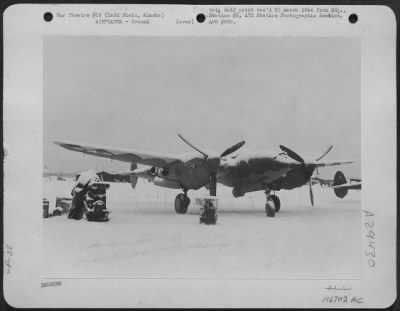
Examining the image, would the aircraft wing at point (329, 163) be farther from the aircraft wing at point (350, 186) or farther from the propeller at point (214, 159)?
the propeller at point (214, 159)

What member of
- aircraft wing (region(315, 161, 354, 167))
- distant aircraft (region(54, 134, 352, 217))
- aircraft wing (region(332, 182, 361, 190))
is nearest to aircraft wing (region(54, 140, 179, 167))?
distant aircraft (region(54, 134, 352, 217))

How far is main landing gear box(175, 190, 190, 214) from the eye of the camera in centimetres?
145

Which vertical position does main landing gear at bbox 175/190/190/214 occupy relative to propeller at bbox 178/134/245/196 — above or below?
below

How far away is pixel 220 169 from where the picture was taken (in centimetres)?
148

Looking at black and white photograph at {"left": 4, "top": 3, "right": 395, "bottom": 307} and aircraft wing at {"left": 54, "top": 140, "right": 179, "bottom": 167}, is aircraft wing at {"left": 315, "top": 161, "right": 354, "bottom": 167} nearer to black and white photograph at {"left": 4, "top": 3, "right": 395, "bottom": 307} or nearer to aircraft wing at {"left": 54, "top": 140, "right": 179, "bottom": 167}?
black and white photograph at {"left": 4, "top": 3, "right": 395, "bottom": 307}

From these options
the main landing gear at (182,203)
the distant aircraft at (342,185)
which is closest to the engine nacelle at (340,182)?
the distant aircraft at (342,185)

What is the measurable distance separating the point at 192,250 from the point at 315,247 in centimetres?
52

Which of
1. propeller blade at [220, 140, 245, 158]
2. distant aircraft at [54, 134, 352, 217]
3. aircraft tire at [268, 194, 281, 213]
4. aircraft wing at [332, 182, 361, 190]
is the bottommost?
aircraft tire at [268, 194, 281, 213]

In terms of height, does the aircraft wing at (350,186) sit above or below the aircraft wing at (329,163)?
below

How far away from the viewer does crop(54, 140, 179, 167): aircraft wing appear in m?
1.43

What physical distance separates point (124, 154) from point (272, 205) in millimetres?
672

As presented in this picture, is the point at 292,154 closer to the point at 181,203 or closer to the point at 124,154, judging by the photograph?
the point at 181,203

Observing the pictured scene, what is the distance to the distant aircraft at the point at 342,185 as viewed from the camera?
1421 millimetres

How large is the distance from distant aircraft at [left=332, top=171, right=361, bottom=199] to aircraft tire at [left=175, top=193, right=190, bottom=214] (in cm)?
63
